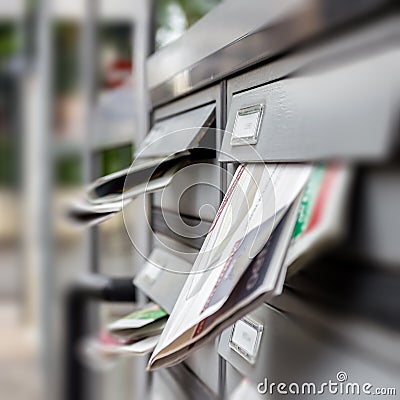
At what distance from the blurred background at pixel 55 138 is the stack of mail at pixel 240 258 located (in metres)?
0.41

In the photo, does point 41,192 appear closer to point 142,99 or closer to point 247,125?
point 142,99

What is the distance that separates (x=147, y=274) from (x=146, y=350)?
1.23ft

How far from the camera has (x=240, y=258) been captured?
0.55 meters

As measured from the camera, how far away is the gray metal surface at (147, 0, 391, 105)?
475mm

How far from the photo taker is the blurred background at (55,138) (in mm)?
1556

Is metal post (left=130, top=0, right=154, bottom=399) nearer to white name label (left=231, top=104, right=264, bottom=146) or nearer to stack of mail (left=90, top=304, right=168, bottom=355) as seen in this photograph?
stack of mail (left=90, top=304, right=168, bottom=355)

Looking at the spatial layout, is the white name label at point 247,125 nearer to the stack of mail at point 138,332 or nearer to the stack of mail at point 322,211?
the stack of mail at point 322,211

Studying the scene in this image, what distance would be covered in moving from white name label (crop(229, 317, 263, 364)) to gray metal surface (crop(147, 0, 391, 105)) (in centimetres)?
26

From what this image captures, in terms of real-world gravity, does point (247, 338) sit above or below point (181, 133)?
below

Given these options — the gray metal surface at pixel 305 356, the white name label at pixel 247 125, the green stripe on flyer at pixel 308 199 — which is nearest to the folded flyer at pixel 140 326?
the gray metal surface at pixel 305 356

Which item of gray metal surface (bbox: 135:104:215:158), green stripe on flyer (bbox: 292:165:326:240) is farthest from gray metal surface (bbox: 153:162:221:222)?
green stripe on flyer (bbox: 292:165:326:240)

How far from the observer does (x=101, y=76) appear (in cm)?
207

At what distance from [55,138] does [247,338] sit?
262cm

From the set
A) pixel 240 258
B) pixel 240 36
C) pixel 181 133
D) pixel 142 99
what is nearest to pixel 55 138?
pixel 142 99
